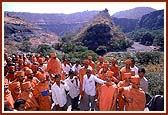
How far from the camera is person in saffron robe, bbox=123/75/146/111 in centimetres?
791

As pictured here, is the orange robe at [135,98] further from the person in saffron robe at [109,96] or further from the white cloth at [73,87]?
the white cloth at [73,87]

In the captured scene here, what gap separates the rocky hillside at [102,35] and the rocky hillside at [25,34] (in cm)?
199

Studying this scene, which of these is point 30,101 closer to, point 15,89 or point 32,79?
point 15,89

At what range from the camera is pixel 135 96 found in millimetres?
7898

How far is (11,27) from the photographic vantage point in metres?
26.3

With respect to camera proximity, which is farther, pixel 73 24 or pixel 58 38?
pixel 73 24

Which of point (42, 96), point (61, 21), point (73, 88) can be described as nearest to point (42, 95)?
point (42, 96)

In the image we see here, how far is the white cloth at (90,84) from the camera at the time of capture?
930cm

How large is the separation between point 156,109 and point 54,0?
3045mm

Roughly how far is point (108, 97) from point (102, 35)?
2132cm

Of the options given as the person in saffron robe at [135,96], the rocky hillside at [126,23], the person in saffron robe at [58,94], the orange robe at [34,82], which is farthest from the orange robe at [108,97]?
the rocky hillside at [126,23]

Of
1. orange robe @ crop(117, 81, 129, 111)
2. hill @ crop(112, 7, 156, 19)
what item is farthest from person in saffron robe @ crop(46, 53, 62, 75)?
hill @ crop(112, 7, 156, 19)

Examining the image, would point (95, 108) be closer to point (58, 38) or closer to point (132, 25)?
point (58, 38)

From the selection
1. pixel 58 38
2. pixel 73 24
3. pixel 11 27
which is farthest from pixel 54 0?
pixel 73 24
